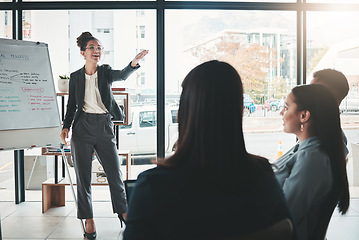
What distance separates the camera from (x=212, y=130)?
3.20ft

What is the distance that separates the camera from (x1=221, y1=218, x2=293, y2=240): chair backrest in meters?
0.95

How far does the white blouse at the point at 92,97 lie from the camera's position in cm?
319

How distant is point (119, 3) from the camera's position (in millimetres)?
3863

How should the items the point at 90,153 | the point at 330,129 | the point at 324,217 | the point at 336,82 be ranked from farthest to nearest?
the point at 90,153
the point at 336,82
the point at 330,129
the point at 324,217

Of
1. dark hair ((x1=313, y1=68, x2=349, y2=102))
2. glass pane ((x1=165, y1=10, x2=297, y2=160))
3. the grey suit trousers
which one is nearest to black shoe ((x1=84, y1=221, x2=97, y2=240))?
the grey suit trousers

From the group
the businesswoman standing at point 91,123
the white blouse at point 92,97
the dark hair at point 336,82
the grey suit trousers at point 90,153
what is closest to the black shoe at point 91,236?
the businesswoman standing at point 91,123

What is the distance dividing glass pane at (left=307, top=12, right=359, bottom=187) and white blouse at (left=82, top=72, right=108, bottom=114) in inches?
84.3

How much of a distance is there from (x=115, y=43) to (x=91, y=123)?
3.80ft

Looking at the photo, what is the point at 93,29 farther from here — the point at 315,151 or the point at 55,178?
the point at 315,151

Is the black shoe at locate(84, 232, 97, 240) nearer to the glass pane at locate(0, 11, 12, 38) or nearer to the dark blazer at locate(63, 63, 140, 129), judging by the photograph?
the dark blazer at locate(63, 63, 140, 129)

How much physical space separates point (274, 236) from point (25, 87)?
2.71m

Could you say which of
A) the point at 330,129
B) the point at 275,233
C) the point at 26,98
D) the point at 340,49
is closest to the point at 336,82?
the point at 330,129

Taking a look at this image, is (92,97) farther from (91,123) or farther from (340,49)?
(340,49)

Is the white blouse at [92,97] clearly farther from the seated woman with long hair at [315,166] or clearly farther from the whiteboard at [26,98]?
the seated woman with long hair at [315,166]
